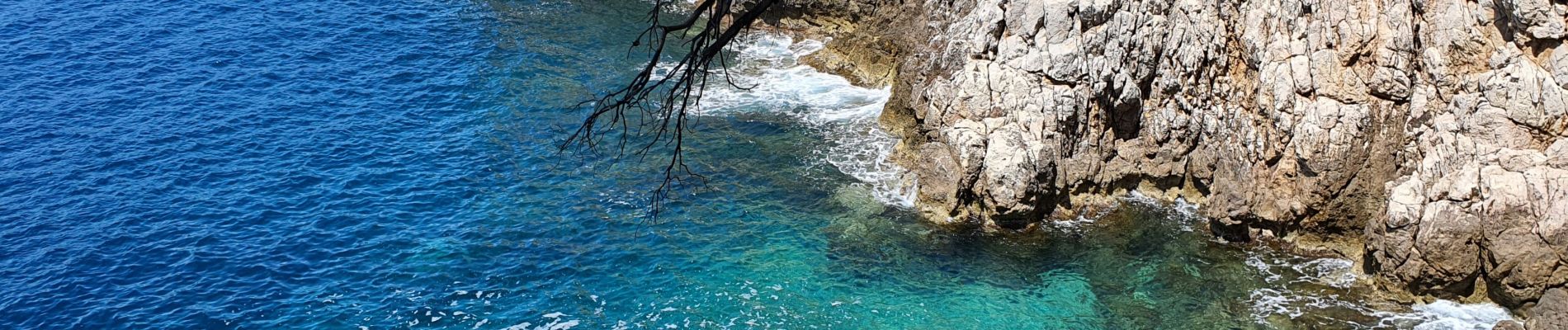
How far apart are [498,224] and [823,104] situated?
447 inches

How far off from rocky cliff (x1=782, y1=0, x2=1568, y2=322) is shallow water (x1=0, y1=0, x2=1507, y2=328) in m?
0.92

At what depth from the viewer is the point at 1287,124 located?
24188mm

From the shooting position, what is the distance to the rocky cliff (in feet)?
70.2

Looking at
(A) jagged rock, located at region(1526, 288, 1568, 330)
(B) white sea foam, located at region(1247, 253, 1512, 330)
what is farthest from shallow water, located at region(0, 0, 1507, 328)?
(A) jagged rock, located at region(1526, 288, 1568, 330)

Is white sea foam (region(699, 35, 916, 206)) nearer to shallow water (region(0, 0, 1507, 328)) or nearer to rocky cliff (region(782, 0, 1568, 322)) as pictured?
shallow water (region(0, 0, 1507, 328))

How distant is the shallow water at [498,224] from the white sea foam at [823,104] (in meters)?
0.11

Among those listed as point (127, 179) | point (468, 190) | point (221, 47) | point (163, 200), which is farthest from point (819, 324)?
point (221, 47)

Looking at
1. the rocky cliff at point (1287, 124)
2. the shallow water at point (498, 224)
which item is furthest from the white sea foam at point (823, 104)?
the rocky cliff at point (1287, 124)

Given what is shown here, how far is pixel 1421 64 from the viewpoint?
2294 centimetres

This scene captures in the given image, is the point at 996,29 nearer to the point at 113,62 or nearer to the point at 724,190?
the point at 724,190

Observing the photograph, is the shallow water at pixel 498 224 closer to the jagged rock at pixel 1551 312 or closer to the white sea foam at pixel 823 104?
the white sea foam at pixel 823 104

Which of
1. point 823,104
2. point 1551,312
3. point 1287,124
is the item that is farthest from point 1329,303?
point 823,104

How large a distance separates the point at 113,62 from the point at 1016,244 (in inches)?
1258

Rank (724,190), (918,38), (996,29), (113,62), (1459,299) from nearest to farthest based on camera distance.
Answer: (1459,299), (996,29), (724,190), (918,38), (113,62)
